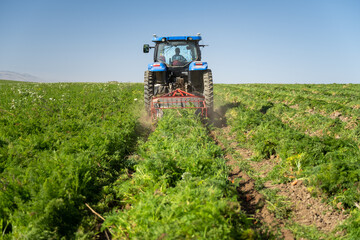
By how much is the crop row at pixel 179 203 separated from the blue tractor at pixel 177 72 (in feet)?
15.7

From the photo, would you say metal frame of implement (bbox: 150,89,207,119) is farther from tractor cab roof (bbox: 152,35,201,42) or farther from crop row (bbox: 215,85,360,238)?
tractor cab roof (bbox: 152,35,201,42)

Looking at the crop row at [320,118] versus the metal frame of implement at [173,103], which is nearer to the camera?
the crop row at [320,118]

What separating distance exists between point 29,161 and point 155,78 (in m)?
5.86

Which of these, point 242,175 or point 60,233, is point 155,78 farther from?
point 60,233

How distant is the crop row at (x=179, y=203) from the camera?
254 centimetres

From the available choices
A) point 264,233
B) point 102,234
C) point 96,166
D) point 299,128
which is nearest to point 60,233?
point 102,234

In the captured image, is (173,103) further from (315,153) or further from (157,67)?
(315,153)

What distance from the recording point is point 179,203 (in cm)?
290

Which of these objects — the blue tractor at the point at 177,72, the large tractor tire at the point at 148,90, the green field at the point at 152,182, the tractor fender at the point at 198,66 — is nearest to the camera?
the green field at the point at 152,182

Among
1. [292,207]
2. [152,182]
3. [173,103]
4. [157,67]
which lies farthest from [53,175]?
[157,67]

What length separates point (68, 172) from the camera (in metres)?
3.78

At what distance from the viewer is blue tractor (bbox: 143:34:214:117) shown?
Answer: 362 inches

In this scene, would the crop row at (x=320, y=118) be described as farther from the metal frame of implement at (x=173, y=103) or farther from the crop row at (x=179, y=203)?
the crop row at (x=179, y=203)

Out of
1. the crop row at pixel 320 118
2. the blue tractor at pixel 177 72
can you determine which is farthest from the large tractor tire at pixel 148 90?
the crop row at pixel 320 118
